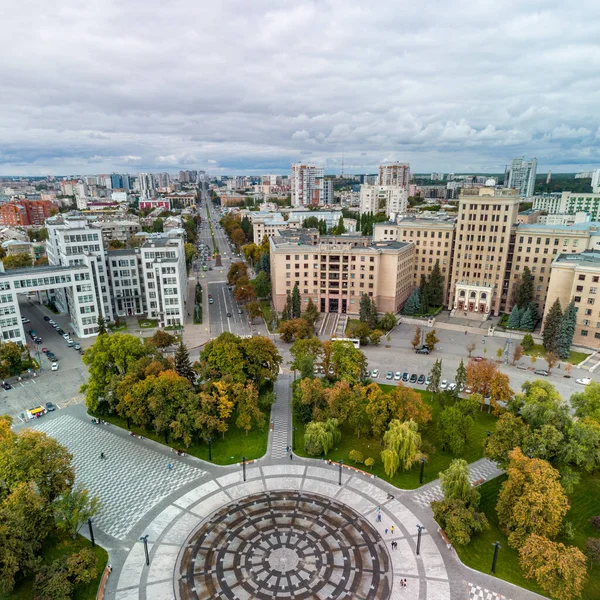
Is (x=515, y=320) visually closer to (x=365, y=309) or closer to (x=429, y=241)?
(x=429, y=241)

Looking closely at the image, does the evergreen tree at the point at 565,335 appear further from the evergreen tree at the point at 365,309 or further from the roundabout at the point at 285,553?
the roundabout at the point at 285,553

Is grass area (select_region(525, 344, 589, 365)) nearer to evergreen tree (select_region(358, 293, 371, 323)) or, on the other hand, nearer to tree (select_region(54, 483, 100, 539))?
evergreen tree (select_region(358, 293, 371, 323))

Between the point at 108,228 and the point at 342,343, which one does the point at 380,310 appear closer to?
the point at 342,343

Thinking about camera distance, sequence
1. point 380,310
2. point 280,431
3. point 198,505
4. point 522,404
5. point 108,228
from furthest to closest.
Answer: point 108,228 < point 380,310 < point 280,431 < point 522,404 < point 198,505

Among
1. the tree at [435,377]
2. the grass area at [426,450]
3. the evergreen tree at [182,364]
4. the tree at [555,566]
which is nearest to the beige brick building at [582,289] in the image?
the grass area at [426,450]

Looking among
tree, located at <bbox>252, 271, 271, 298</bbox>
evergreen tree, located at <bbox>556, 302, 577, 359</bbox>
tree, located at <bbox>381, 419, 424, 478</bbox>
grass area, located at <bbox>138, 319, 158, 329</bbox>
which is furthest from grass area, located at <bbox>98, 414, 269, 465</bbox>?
tree, located at <bbox>252, 271, 271, 298</bbox>

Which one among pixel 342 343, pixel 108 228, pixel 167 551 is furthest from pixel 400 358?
pixel 108 228
